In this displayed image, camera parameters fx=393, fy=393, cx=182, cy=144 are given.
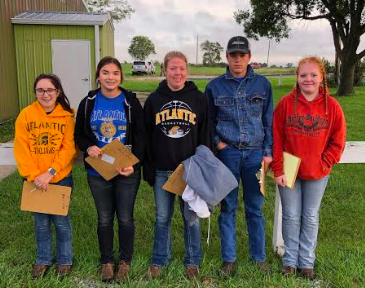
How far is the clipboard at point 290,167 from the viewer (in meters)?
2.93

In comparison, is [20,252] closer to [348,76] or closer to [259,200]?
[259,200]

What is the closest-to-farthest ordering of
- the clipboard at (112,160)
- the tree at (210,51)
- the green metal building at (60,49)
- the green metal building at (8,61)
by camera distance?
the clipboard at (112,160) → the green metal building at (8,61) → the green metal building at (60,49) → the tree at (210,51)

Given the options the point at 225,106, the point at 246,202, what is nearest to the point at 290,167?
the point at 246,202

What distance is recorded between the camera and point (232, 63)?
3.07 meters

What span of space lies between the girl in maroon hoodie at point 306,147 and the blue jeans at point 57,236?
1698 mm

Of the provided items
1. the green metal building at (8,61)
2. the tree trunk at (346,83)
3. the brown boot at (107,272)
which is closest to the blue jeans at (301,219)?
the brown boot at (107,272)

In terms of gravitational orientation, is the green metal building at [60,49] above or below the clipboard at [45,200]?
above

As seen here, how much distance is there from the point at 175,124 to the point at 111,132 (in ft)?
1.58

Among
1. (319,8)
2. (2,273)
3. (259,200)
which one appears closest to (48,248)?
(2,273)

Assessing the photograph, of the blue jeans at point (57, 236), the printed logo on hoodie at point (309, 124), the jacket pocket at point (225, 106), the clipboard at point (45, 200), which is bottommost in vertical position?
the blue jeans at point (57, 236)

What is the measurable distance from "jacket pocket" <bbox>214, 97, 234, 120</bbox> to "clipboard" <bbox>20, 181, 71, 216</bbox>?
1357 mm

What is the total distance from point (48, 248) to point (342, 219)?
3.25 meters

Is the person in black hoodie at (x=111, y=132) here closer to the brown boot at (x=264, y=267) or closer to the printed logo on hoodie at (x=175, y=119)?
the printed logo on hoodie at (x=175, y=119)

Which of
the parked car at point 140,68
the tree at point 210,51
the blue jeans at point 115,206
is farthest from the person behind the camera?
the tree at point 210,51
